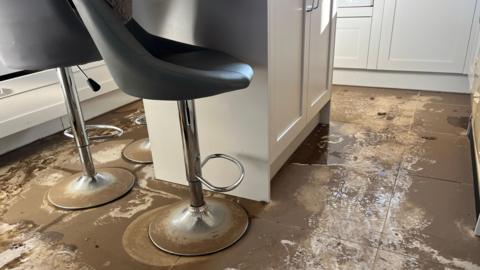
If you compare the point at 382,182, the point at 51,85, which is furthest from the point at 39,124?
the point at 382,182

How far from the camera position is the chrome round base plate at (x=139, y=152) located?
6.59ft

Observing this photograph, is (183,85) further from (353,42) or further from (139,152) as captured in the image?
(353,42)

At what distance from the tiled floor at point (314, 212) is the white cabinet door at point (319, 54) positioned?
0.28 metres

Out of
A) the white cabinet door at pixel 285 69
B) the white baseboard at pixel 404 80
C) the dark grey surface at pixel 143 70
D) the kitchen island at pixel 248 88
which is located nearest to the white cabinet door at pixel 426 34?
the white baseboard at pixel 404 80

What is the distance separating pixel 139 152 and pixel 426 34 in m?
2.38

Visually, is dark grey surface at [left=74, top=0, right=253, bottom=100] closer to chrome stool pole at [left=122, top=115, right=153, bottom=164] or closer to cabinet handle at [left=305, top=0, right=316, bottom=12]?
cabinet handle at [left=305, top=0, right=316, bottom=12]

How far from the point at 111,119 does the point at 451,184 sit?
225cm

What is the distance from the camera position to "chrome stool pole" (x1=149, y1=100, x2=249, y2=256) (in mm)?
1302

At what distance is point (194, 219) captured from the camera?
1423 millimetres

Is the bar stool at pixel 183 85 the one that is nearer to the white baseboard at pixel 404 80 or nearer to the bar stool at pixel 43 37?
the bar stool at pixel 43 37

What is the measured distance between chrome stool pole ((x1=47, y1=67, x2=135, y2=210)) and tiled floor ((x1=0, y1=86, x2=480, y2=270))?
0.18ft

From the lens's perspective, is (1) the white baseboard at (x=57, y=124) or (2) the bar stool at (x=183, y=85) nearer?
(2) the bar stool at (x=183, y=85)

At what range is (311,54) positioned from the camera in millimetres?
1831

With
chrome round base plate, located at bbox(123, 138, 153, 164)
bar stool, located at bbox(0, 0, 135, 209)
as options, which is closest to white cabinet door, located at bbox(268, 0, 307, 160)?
bar stool, located at bbox(0, 0, 135, 209)
